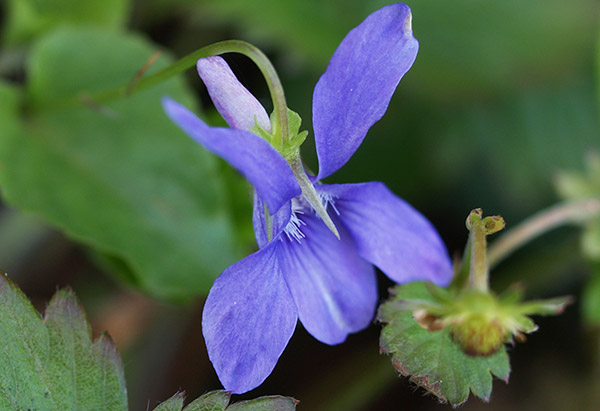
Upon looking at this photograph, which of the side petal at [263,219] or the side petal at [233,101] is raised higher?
the side petal at [233,101]

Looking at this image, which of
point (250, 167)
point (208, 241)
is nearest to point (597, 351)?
point (208, 241)

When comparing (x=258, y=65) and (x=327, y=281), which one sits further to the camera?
(x=327, y=281)

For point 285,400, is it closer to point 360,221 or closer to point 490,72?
point 360,221

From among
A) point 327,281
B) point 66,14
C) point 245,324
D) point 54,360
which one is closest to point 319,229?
point 327,281

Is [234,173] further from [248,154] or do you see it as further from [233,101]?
[248,154]

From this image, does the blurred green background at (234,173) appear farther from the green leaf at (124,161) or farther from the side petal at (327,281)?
the side petal at (327,281)

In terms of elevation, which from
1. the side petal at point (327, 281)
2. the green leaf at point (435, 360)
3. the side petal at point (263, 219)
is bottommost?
the green leaf at point (435, 360)

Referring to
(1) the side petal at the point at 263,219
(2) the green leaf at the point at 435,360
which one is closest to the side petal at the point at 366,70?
(1) the side petal at the point at 263,219
